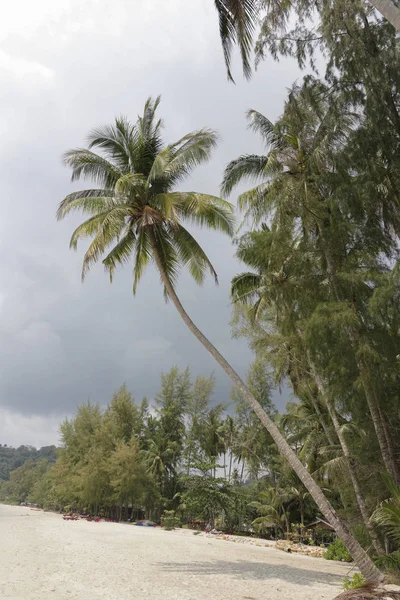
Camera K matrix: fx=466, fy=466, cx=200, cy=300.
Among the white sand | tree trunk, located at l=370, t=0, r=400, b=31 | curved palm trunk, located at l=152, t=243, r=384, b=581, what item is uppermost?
tree trunk, located at l=370, t=0, r=400, b=31

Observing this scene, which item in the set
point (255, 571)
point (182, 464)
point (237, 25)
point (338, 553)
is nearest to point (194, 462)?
point (182, 464)

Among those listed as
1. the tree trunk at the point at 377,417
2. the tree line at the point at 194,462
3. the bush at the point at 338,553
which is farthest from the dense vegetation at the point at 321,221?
the tree line at the point at 194,462

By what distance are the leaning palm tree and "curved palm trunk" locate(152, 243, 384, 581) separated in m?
0.03

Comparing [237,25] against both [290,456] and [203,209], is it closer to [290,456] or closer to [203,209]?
[203,209]

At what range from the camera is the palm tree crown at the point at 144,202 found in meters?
11.8

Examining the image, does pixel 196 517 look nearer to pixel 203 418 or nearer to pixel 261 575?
pixel 203 418

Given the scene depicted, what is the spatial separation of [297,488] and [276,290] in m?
20.3

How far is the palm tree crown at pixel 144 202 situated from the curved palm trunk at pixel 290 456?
31.9 inches

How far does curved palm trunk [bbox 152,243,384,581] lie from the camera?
26.8 feet

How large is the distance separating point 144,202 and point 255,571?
965 cm

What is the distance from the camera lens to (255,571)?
11406 mm

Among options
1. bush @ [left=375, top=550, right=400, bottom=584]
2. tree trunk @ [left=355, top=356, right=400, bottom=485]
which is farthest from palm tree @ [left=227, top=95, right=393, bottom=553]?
bush @ [left=375, top=550, right=400, bottom=584]

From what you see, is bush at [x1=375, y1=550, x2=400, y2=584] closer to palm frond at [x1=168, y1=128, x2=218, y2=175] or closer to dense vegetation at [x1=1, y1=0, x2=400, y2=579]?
dense vegetation at [x1=1, y1=0, x2=400, y2=579]

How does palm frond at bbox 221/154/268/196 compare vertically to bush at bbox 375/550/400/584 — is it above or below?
above
